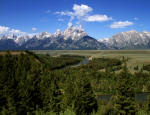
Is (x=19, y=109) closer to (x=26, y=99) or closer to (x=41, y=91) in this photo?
(x=26, y=99)

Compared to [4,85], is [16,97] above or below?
below

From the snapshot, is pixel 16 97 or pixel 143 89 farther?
pixel 143 89

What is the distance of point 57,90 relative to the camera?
171ft

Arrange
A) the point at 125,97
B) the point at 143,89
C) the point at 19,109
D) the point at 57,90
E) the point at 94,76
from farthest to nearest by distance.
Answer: the point at 94,76, the point at 143,89, the point at 57,90, the point at 19,109, the point at 125,97

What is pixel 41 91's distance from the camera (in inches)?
2331

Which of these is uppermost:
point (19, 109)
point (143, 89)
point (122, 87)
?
point (122, 87)

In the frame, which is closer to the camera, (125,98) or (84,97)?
(125,98)

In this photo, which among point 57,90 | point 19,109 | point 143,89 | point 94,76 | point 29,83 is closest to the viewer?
point 19,109

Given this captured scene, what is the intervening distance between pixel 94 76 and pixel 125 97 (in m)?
138

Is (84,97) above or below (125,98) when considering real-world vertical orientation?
below

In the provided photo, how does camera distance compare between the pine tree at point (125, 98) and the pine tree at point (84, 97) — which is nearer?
the pine tree at point (125, 98)

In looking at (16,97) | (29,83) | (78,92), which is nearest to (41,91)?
(29,83)

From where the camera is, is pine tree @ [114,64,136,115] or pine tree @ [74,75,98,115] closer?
pine tree @ [114,64,136,115]

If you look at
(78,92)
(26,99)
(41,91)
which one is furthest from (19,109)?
(78,92)
